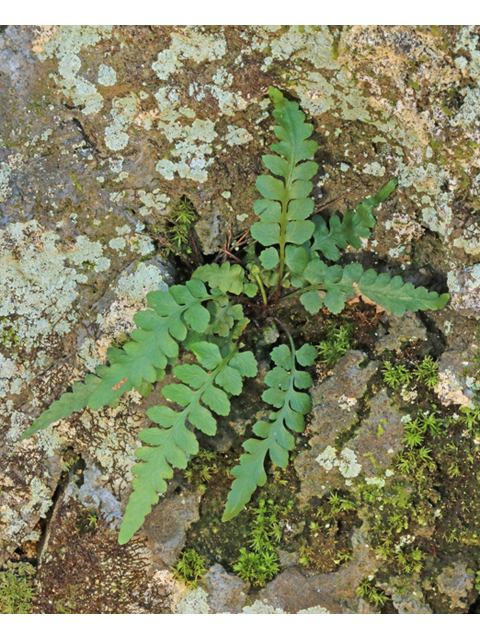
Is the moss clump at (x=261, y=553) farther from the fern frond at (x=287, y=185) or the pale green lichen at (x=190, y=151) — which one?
the pale green lichen at (x=190, y=151)

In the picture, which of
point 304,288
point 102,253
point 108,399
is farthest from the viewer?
point 102,253

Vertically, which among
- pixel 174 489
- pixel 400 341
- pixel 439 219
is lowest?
pixel 174 489

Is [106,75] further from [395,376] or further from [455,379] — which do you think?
[455,379]

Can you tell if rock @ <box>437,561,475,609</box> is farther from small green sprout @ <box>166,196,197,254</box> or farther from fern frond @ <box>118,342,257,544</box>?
small green sprout @ <box>166,196,197,254</box>

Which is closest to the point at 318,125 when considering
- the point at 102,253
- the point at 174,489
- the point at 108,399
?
the point at 102,253

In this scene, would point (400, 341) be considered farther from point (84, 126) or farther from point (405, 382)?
point (84, 126)

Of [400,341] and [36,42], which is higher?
[36,42]

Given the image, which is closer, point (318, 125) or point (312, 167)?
point (312, 167)
